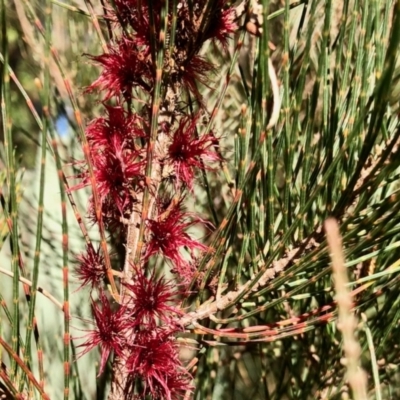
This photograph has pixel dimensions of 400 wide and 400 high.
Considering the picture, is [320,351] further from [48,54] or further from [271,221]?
[48,54]

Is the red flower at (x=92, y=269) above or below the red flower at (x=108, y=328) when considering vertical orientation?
above

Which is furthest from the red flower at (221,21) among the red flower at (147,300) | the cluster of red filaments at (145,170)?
the red flower at (147,300)

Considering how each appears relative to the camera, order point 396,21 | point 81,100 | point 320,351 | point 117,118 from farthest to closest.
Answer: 1. point 81,100
2. point 320,351
3. point 117,118
4. point 396,21

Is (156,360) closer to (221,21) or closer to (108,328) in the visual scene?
(108,328)

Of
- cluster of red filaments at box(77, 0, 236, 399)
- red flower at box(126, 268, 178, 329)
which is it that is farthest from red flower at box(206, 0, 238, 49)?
red flower at box(126, 268, 178, 329)

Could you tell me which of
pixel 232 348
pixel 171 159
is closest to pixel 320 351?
pixel 232 348

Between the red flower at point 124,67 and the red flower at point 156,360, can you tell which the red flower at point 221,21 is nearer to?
the red flower at point 124,67

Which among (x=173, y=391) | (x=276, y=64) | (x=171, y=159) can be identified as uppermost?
(x=276, y=64)
